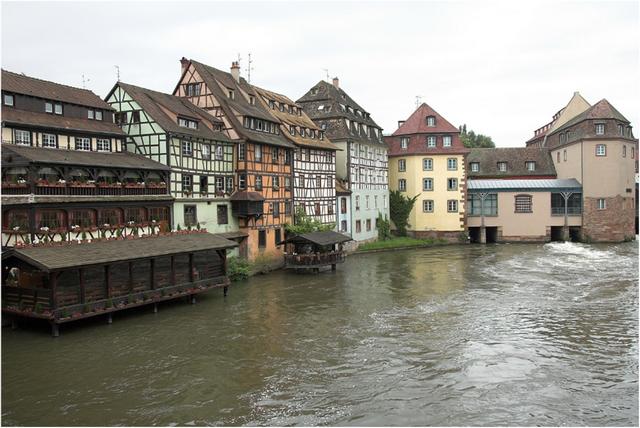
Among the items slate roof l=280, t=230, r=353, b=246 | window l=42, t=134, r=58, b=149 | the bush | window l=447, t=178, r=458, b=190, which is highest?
window l=42, t=134, r=58, b=149

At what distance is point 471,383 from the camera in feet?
50.2

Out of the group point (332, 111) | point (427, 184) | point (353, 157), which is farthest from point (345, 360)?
point (427, 184)

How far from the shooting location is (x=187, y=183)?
2978 cm

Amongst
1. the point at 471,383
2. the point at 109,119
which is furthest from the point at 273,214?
the point at 471,383

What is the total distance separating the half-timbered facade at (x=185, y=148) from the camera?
28891mm

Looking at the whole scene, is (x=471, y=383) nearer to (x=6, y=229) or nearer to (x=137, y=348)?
(x=137, y=348)

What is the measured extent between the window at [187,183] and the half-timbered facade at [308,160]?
32.0 feet

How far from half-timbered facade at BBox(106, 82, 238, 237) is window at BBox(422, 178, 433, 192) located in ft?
74.8

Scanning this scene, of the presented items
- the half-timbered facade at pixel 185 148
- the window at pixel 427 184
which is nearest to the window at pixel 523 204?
Answer: the window at pixel 427 184

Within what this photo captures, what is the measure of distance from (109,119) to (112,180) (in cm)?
466

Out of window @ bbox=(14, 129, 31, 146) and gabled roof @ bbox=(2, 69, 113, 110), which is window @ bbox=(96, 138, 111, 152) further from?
window @ bbox=(14, 129, 31, 146)

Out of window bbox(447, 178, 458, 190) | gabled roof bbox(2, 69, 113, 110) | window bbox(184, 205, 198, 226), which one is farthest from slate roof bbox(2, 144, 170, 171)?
window bbox(447, 178, 458, 190)

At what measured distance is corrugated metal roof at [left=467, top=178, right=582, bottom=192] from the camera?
4981 centimetres

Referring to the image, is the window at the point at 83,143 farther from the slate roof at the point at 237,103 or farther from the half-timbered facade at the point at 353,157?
the half-timbered facade at the point at 353,157
